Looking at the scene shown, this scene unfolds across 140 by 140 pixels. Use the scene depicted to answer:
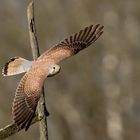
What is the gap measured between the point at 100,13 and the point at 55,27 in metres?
0.75

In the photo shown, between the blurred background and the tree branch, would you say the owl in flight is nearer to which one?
the tree branch

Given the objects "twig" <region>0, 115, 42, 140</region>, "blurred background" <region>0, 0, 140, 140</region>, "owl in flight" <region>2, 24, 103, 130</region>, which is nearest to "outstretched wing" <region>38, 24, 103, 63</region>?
"owl in flight" <region>2, 24, 103, 130</region>

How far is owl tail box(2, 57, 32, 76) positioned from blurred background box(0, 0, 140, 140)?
8898mm

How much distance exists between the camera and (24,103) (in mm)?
1362

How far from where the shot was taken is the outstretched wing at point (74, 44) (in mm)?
1373

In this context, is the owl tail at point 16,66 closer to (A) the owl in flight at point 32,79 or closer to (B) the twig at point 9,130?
(A) the owl in flight at point 32,79

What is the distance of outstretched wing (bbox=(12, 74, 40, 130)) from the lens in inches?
51.0

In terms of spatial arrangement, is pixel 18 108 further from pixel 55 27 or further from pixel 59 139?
pixel 55 27

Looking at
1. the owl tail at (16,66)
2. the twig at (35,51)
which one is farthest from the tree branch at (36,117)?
the owl tail at (16,66)

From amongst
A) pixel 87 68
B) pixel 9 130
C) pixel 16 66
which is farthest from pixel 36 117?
pixel 87 68

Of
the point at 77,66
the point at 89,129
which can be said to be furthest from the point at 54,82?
the point at 89,129

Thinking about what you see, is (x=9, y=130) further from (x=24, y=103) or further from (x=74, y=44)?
(x=74, y=44)

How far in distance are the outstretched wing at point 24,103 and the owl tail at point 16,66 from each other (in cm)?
3

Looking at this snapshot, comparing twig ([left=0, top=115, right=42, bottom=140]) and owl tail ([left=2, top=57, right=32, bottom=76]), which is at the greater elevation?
owl tail ([left=2, top=57, right=32, bottom=76])
